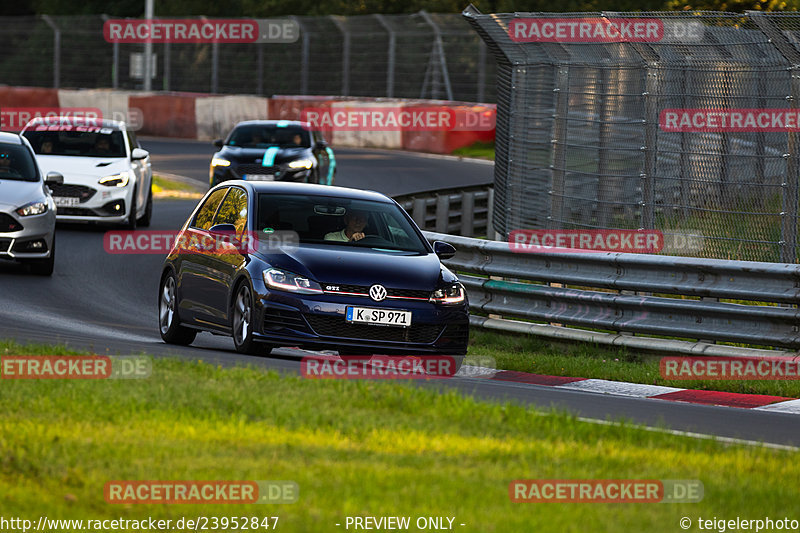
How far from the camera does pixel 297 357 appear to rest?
11875 mm

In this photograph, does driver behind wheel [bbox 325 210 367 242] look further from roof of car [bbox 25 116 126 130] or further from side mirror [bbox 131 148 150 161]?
roof of car [bbox 25 116 126 130]

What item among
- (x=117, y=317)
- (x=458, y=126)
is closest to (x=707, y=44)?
(x=117, y=317)

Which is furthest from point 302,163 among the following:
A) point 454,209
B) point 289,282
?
point 289,282

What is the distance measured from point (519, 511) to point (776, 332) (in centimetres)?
635

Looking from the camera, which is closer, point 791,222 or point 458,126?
point 791,222

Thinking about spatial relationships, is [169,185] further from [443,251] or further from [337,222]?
[443,251]

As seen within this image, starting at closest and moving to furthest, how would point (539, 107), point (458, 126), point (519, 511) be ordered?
point (519, 511) → point (539, 107) → point (458, 126)

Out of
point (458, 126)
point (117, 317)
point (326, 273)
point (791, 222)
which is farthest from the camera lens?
point (458, 126)

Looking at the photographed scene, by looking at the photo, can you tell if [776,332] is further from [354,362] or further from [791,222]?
[354,362]

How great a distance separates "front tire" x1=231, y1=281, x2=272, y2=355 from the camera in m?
10.9

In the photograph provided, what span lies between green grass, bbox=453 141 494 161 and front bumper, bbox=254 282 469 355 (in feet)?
92.0

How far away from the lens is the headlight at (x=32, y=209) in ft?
53.8

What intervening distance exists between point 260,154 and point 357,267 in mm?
14929

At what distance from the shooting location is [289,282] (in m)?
10.7
